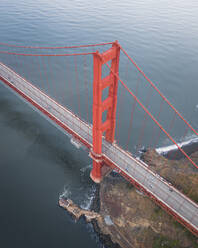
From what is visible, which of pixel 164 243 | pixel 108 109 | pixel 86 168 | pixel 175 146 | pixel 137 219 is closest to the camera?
pixel 164 243

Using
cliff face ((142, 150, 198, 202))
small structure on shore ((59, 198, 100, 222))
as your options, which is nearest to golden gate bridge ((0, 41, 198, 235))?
cliff face ((142, 150, 198, 202))

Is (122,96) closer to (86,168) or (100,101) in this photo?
(86,168)

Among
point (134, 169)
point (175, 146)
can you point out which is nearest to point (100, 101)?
point (134, 169)

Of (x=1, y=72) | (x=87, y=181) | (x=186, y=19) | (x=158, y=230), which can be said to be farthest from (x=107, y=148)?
(x=186, y=19)

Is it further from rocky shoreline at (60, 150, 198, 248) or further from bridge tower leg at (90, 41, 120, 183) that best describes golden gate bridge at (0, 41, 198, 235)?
rocky shoreline at (60, 150, 198, 248)

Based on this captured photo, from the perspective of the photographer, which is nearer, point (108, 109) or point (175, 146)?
point (108, 109)

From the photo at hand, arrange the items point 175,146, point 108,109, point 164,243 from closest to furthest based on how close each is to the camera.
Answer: point 164,243 → point 108,109 → point 175,146

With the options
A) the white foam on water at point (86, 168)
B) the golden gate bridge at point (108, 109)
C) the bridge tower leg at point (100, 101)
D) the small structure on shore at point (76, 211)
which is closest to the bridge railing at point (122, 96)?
the golden gate bridge at point (108, 109)
